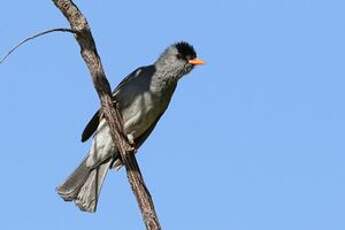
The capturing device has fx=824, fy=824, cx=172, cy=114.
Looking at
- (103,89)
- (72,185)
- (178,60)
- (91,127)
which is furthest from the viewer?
(178,60)

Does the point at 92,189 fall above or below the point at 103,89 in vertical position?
above

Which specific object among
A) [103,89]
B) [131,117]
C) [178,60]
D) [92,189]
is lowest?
[103,89]

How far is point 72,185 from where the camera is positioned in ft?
24.6

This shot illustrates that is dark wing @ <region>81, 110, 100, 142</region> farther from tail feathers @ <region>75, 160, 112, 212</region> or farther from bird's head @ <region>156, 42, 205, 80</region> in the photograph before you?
bird's head @ <region>156, 42, 205, 80</region>

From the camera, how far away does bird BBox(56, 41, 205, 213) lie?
7492 millimetres

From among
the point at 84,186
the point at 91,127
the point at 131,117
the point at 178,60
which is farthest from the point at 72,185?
the point at 178,60

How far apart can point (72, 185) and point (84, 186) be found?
131 millimetres

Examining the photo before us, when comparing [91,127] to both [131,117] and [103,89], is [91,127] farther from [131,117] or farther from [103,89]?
[103,89]

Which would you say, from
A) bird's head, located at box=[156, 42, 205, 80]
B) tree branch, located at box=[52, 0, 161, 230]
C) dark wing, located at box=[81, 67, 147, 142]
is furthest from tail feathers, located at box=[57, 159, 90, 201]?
tree branch, located at box=[52, 0, 161, 230]

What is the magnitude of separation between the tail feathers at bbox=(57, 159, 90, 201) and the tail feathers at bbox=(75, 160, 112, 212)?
34 mm

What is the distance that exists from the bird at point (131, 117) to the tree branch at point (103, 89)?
177 cm

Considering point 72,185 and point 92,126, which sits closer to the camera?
point 72,185

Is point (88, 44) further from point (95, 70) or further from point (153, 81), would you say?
point (153, 81)

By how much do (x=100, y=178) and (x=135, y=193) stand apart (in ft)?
7.76
